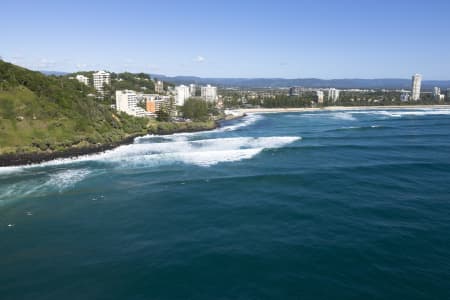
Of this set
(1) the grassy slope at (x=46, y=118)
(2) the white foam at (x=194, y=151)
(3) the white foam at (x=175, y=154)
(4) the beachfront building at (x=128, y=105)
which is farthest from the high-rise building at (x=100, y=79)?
(2) the white foam at (x=194, y=151)

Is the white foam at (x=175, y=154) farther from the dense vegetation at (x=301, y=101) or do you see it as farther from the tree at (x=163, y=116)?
the dense vegetation at (x=301, y=101)

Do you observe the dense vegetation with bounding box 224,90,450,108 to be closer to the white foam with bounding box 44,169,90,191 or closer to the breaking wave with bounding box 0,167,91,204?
A: the white foam with bounding box 44,169,90,191

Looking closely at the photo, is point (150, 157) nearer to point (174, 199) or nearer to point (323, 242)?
point (174, 199)

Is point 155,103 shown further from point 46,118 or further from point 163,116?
point 46,118

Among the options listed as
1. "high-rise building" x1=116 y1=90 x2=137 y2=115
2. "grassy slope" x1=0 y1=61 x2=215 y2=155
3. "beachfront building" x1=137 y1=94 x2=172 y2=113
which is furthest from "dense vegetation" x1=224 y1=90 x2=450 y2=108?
"grassy slope" x1=0 y1=61 x2=215 y2=155

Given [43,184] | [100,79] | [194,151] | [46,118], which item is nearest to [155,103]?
[46,118]

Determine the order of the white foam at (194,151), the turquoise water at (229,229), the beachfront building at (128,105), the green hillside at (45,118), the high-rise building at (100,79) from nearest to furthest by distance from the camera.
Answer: the turquoise water at (229,229), the white foam at (194,151), the green hillside at (45,118), the beachfront building at (128,105), the high-rise building at (100,79)
